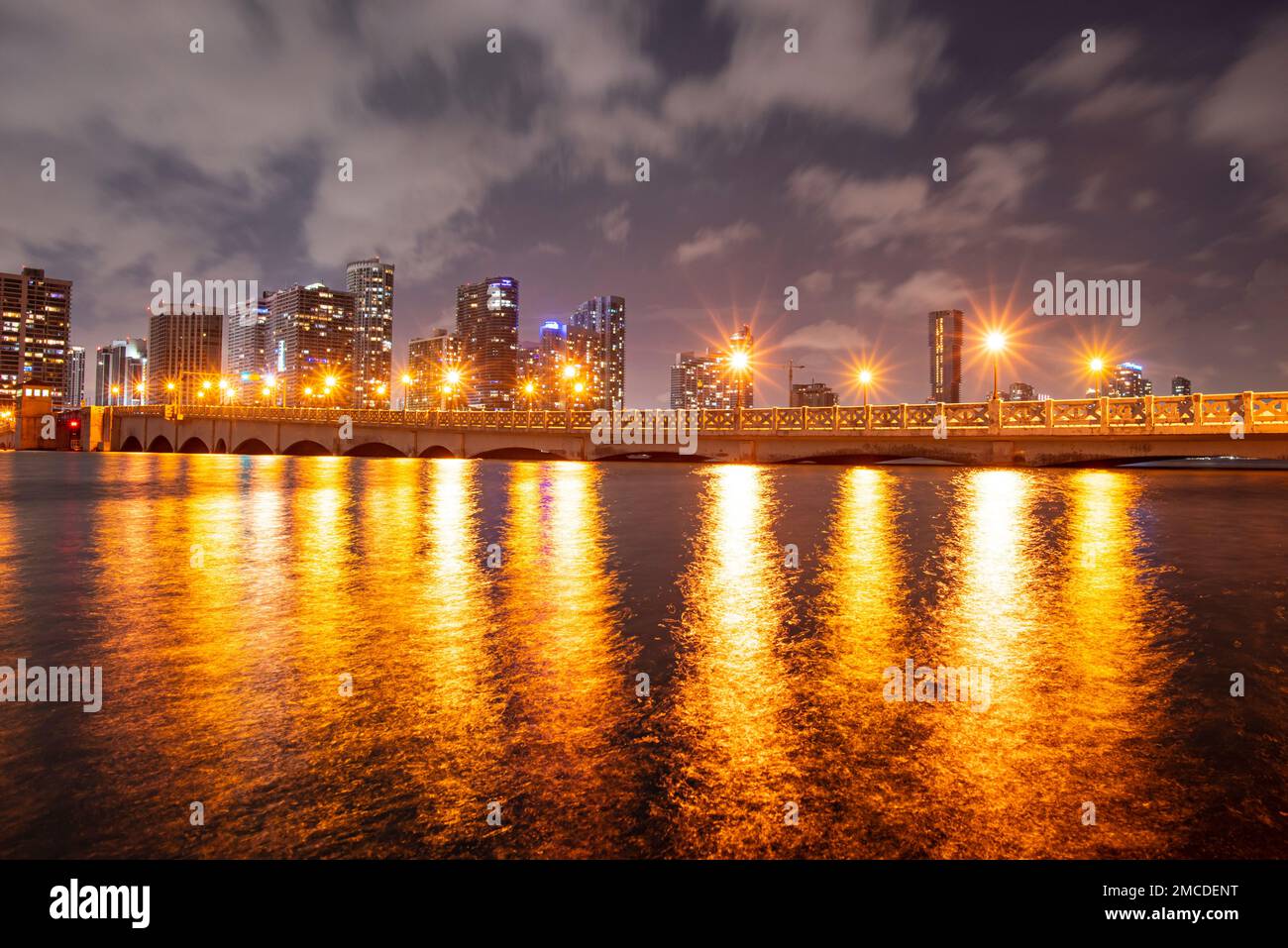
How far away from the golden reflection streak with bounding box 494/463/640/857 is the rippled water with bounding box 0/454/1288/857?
2cm

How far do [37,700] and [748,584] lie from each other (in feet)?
19.6

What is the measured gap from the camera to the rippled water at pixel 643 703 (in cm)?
280

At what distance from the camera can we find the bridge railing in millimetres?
30875

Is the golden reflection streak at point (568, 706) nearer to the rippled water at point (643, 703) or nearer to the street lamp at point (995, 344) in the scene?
the rippled water at point (643, 703)

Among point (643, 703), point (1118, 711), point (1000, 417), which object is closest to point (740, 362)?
point (1000, 417)

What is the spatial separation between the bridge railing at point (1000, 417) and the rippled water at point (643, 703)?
27.5 m

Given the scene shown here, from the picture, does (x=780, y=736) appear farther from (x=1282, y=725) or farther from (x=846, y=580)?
(x=846, y=580)

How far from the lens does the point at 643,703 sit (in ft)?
13.5

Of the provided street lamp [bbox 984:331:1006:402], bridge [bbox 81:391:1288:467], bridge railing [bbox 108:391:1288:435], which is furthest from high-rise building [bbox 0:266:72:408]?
street lamp [bbox 984:331:1006:402]

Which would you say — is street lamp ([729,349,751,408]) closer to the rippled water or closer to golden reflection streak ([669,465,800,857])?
the rippled water

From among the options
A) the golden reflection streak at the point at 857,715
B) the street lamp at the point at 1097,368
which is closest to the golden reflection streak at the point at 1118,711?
the golden reflection streak at the point at 857,715

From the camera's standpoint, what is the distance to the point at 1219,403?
103 ft

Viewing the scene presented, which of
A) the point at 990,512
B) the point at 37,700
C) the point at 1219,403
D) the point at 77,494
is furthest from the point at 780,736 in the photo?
the point at 1219,403

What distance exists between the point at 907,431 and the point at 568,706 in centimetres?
3781
